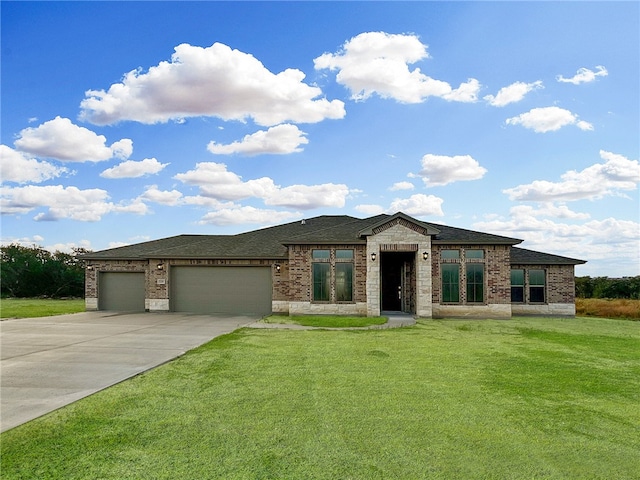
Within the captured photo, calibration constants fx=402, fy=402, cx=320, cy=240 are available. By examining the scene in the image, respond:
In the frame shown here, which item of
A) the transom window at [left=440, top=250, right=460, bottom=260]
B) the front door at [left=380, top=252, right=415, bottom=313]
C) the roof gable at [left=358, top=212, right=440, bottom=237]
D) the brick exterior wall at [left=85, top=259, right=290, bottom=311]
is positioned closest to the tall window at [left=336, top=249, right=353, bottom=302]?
the roof gable at [left=358, top=212, right=440, bottom=237]

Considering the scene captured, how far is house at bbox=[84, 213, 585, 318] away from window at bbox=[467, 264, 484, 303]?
43 mm

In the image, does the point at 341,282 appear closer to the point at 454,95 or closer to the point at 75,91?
the point at 454,95

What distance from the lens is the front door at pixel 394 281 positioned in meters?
19.0

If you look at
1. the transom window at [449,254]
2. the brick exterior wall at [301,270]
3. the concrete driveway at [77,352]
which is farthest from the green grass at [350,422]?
the brick exterior wall at [301,270]

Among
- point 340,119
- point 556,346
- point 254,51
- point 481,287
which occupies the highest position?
point 254,51

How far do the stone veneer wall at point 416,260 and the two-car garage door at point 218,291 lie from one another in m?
5.24

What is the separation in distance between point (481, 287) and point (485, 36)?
32.5 ft

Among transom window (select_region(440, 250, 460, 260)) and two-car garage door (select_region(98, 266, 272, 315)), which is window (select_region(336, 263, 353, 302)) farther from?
transom window (select_region(440, 250, 460, 260))

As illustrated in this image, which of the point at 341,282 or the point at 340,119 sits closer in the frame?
the point at 341,282

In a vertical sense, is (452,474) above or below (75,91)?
below

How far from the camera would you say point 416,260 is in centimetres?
1712

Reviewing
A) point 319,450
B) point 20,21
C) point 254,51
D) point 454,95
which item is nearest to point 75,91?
point 20,21

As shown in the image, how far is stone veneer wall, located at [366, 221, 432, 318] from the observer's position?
16.9 m

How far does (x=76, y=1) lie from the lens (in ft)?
41.4
